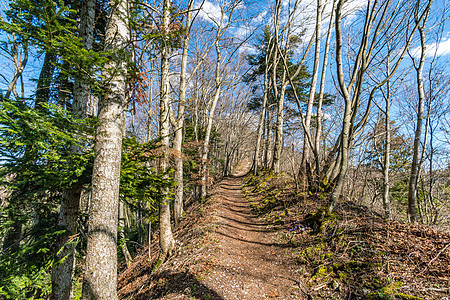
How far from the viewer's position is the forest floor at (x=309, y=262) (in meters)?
2.95

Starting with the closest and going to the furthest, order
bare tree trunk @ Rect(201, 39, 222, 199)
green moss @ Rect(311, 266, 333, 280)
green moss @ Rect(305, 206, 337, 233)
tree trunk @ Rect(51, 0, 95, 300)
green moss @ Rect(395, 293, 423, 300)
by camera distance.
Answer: green moss @ Rect(395, 293, 423, 300) → green moss @ Rect(311, 266, 333, 280) → tree trunk @ Rect(51, 0, 95, 300) → green moss @ Rect(305, 206, 337, 233) → bare tree trunk @ Rect(201, 39, 222, 199)

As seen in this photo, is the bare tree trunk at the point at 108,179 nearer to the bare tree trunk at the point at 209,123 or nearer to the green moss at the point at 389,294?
the green moss at the point at 389,294

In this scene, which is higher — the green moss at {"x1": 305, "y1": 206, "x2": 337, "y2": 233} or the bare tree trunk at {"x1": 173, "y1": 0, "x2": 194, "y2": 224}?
the bare tree trunk at {"x1": 173, "y1": 0, "x2": 194, "y2": 224}

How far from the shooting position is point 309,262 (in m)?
3.98

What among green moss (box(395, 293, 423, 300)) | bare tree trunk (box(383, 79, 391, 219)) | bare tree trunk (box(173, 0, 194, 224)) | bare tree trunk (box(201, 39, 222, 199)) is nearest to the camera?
green moss (box(395, 293, 423, 300))

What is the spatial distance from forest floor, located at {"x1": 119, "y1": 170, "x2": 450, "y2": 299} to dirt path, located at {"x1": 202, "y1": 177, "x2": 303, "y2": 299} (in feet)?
0.06

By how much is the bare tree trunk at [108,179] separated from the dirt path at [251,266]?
2004mm

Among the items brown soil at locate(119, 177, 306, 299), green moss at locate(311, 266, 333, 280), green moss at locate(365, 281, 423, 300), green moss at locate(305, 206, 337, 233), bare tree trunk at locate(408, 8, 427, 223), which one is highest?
bare tree trunk at locate(408, 8, 427, 223)

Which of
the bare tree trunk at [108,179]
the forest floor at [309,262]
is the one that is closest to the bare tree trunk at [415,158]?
the forest floor at [309,262]

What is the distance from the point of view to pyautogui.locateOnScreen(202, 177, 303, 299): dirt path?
3543 millimetres

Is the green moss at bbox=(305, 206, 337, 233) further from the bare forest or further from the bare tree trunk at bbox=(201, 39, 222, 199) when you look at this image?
the bare tree trunk at bbox=(201, 39, 222, 199)

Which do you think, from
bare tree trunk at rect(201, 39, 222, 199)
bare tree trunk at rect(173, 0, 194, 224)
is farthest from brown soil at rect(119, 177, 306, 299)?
bare tree trunk at rect(201, 39, 222, 199)

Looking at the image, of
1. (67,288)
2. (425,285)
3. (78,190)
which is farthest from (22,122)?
(425,285)

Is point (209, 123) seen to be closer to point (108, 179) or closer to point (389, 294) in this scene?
point (108, 179)
